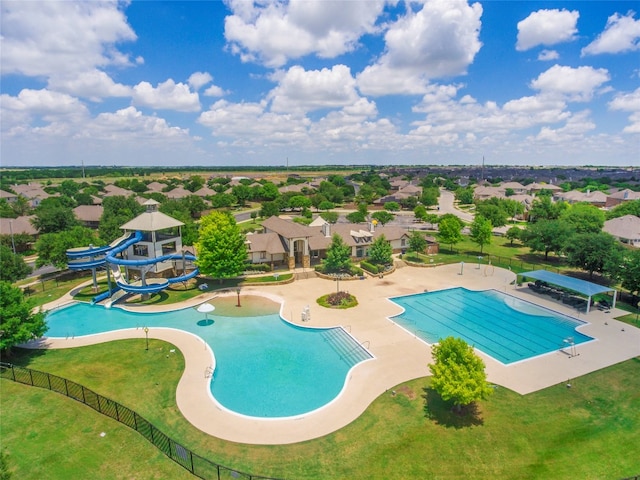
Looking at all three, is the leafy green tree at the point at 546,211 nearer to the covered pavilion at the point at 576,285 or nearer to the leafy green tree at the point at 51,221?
the covered pavilion at the point at 576,285

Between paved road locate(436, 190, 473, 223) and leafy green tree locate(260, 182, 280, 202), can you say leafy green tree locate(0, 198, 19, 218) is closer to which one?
leafy green tree locate(260, 182, 280, 202)

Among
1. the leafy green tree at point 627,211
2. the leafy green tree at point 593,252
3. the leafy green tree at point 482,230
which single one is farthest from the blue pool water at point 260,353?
the leafy green tree at point 627,211

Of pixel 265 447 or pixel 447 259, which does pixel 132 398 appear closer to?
pixel 265 447

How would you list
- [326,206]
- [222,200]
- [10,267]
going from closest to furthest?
[10,267], [326,206], [222,200]

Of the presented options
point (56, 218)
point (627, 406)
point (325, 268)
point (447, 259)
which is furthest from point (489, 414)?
point (56, 218)

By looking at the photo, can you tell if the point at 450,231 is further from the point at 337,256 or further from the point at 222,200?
the point at 222,200

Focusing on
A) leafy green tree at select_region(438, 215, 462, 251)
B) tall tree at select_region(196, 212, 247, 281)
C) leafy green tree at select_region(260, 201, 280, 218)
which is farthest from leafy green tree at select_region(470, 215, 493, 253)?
leafy green tree at select_region(260, 201, 280, 218)

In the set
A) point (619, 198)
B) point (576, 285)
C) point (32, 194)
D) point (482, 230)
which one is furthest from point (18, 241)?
point (619, 198)
